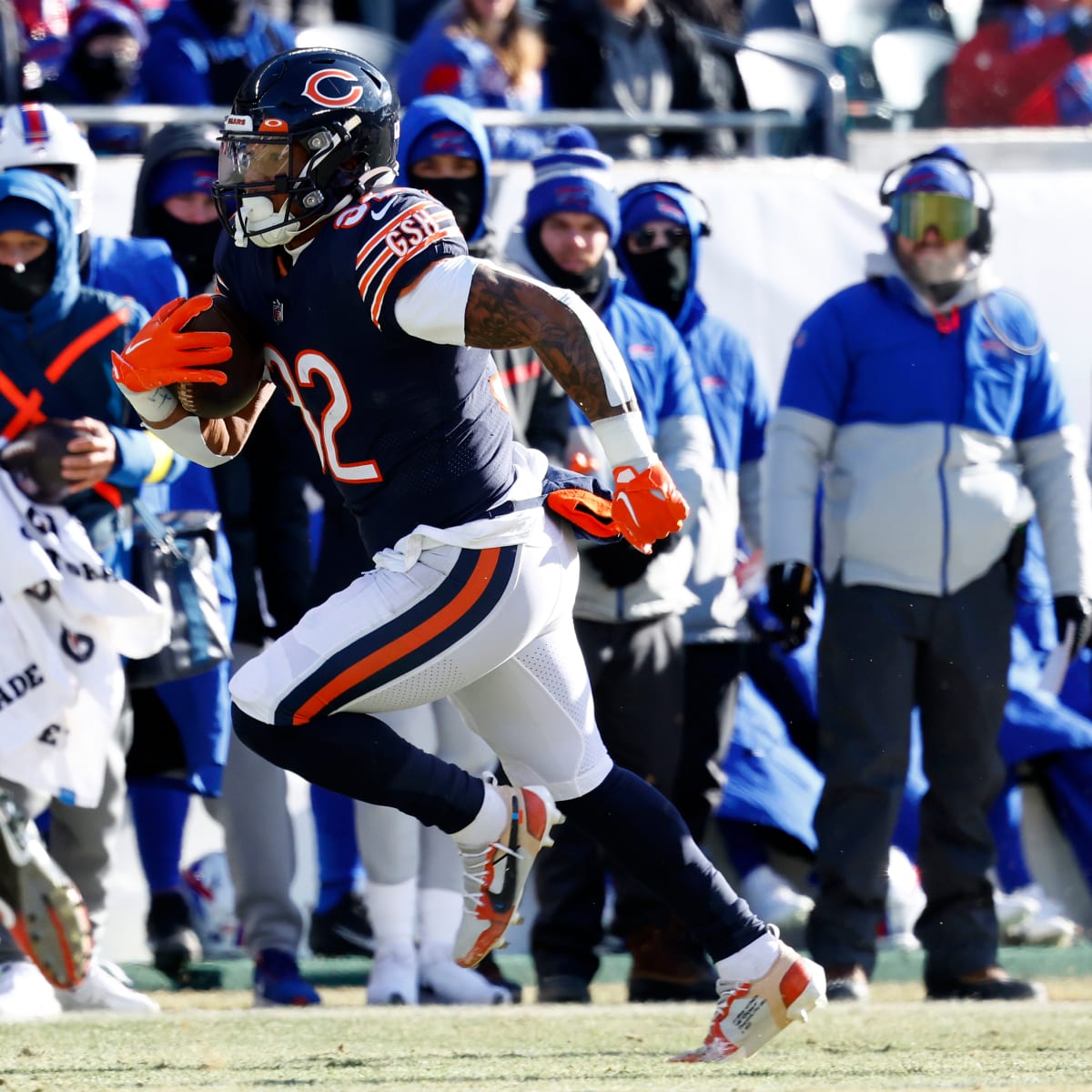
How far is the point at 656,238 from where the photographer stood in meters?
7.45

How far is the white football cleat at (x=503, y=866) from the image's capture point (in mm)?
4879

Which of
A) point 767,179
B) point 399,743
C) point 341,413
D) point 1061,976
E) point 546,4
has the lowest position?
point 1061,976

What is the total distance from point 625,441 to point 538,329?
0.94 feet

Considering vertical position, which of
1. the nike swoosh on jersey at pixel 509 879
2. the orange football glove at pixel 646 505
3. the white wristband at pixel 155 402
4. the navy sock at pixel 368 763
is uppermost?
the white wristband at pixel 155 402

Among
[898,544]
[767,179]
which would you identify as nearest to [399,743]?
[898,544]

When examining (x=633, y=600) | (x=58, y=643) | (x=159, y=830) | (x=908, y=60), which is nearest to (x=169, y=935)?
(x=159, y=830)

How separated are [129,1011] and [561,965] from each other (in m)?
1.32

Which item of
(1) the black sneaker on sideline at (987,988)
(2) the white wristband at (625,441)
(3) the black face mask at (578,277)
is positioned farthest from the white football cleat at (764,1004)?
(3) the black face mask at (578,277)

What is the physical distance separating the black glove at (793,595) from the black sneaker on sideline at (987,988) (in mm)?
1139

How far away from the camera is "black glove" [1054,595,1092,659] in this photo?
700 cm

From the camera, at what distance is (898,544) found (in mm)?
6859

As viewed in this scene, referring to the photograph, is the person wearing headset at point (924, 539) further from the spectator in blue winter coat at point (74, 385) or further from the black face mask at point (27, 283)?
the black face mask at point (27, 283)

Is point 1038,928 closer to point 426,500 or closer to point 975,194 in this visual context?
point 975,194

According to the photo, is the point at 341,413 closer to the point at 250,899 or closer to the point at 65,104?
the point at 250,899
